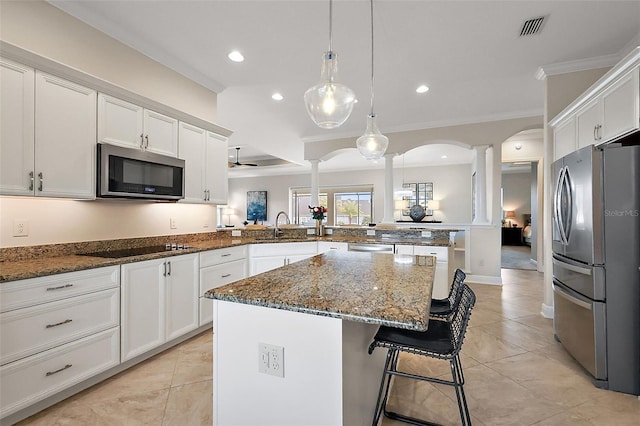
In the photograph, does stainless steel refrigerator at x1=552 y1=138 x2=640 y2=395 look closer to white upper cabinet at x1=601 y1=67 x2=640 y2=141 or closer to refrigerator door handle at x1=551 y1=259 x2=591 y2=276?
refrigerator door handle at x1=551 y1=259 x2=591 y2=276

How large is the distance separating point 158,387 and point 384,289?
1768 millimetres

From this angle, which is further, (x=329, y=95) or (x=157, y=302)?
(x=157, y=302)

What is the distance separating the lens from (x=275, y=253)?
145 inches

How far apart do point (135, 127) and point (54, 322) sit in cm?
158

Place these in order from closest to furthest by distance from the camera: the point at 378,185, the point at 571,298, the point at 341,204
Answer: the point at 571,298 → the point at 378,185 → the point at 341,204

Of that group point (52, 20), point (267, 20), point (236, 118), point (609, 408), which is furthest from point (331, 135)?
point (609, 408)

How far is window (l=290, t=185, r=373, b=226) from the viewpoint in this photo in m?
10.4

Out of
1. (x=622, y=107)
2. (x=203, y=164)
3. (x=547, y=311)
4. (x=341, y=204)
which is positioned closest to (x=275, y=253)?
(x=203, y=164)

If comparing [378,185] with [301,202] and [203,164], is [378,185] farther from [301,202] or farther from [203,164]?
[203,164]

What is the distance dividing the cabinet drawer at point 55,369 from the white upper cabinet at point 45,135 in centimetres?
100

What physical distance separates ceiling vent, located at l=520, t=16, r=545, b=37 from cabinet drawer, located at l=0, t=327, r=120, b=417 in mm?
4069

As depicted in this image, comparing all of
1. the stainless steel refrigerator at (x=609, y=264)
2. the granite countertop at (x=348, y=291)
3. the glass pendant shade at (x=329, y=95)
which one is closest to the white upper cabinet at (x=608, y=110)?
the stainless steel refrigerator at (x=609, y=264)

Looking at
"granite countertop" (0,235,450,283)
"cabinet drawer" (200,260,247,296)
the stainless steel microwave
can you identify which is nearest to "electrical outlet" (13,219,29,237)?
"granite countertop" (0,235,450,283)

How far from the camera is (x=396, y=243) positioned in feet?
11.8
